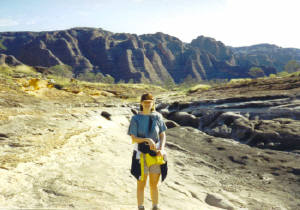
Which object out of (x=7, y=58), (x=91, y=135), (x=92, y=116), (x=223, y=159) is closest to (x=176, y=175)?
(x=223, y=159)

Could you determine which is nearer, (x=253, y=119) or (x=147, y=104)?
(x=147, y=104)

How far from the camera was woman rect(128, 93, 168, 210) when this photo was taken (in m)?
4.41

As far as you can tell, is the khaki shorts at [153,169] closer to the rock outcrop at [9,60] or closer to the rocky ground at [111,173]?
the rocky ground at [111,173]

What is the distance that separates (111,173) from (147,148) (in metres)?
4.62

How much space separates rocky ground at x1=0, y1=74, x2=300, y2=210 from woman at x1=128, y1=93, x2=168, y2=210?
4.02ft

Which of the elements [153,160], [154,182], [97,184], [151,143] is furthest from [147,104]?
[97,184]

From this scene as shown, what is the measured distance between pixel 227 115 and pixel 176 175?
13.6 meters

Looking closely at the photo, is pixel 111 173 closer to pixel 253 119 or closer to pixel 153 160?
pixel 153 160

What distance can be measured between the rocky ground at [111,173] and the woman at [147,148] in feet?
4.02

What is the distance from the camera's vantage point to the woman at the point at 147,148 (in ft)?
14.5

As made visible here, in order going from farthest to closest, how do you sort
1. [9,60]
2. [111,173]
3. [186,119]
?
1. [9,60]
2. [186,119]
3. [111,173]

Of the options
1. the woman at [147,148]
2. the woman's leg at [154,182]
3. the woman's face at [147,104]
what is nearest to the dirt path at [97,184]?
the woman's leg at [154,182]

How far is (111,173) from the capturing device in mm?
8461

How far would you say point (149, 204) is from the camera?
19.8ft
